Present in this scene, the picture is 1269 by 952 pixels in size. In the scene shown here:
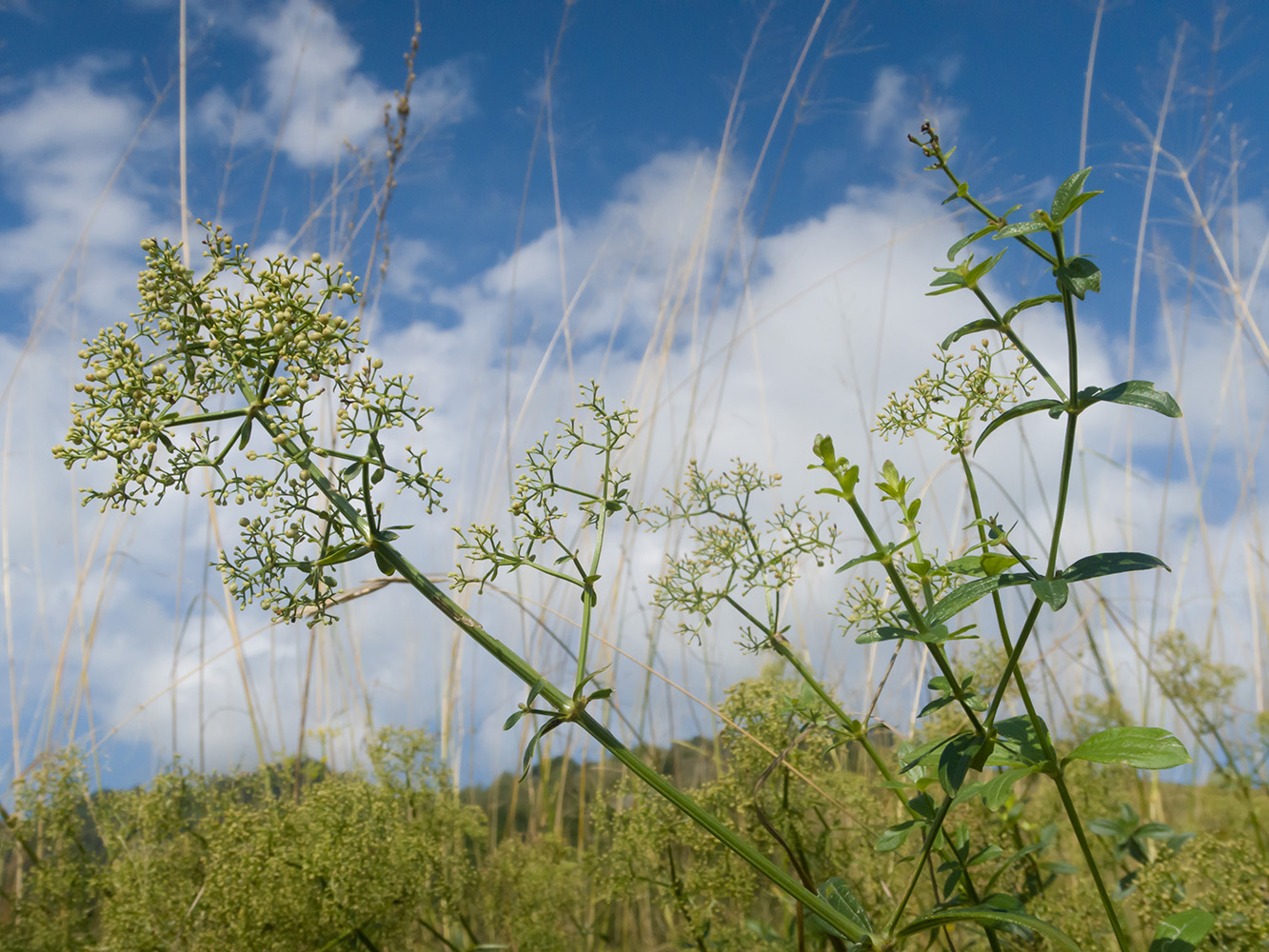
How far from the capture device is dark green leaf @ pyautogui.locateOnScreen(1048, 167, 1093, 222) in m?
0.75

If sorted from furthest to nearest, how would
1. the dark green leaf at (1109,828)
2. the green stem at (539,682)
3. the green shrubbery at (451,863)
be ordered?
1. the dark green leaf at (1109,828)
2. the green shrubbery at (451,863)
3. the green stem at (539,682)

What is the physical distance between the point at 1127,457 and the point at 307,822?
3.55m

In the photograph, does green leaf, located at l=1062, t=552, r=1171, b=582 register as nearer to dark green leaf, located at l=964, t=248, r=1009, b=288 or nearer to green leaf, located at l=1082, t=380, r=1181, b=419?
green leaf, located at l=1082, t=380, r=1181, b=419

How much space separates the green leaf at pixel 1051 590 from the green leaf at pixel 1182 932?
17.9 inches

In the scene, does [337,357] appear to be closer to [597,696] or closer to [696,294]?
[597,696]

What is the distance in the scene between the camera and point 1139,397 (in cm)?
77

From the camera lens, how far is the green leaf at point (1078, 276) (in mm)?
746

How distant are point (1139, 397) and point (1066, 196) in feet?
0.65

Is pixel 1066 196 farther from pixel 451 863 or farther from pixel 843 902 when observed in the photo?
pixel 451 863

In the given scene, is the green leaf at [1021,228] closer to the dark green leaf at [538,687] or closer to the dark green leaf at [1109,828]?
the dark green leaf at [538,687]

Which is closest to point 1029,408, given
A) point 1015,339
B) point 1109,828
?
point 1015,339

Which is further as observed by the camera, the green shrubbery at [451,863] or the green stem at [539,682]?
the green shrubbery at [451,863]

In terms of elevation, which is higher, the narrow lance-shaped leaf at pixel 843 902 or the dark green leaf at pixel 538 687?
the dark green leaf at pixel 538 687

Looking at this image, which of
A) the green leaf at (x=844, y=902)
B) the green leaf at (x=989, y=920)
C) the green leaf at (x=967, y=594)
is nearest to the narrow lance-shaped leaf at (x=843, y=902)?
the green leaf at (x=844, y=902)
